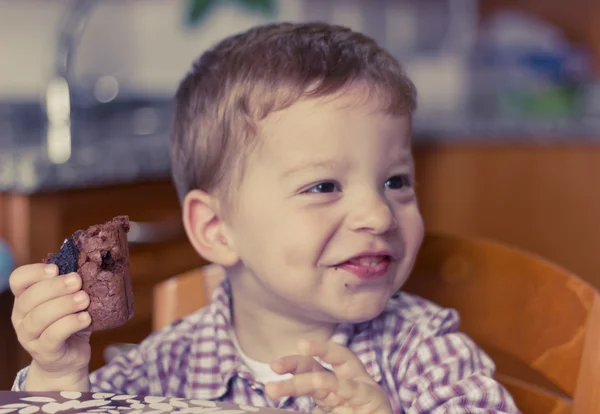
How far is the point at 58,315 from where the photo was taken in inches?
31.7

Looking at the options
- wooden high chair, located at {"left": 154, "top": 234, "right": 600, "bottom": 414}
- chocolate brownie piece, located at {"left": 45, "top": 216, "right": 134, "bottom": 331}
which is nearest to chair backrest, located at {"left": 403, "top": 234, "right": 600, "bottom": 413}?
wooden high chair, located at {"left": 154, "top": 234, "right": 600, "bottom": 414}

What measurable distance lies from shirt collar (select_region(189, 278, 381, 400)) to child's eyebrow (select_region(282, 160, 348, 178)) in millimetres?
193

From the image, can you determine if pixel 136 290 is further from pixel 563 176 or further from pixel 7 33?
pixel 563 176

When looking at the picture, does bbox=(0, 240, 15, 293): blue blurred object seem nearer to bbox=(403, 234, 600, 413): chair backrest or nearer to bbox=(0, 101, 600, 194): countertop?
bbox=(0, 101, 600, 194): countertop

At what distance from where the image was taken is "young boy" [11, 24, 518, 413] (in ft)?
3.02

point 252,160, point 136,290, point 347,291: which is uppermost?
point 252,160

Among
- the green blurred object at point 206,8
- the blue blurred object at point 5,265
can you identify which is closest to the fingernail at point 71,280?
the blue blurred object at point 5,265

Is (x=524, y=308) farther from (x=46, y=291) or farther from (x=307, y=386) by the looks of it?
(x=46, y=291)

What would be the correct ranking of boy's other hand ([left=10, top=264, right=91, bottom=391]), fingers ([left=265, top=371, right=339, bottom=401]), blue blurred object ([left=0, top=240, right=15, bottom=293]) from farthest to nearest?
blue blurred object ([left=0, top=240, right=15, bottom=293]) < boy's other hand ([left=10, top=264, right=91, bottom=391]) < fingers ([left=265, top=371, right=339, bottom=401])

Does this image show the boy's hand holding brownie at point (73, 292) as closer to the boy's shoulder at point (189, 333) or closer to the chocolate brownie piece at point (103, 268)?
the chocolate brownie piece at point (103, 268)

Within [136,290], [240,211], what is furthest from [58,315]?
[136,290]

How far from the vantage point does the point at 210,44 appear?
299 centimetres

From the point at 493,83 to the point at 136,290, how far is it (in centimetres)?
183

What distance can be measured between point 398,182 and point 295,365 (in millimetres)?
314
